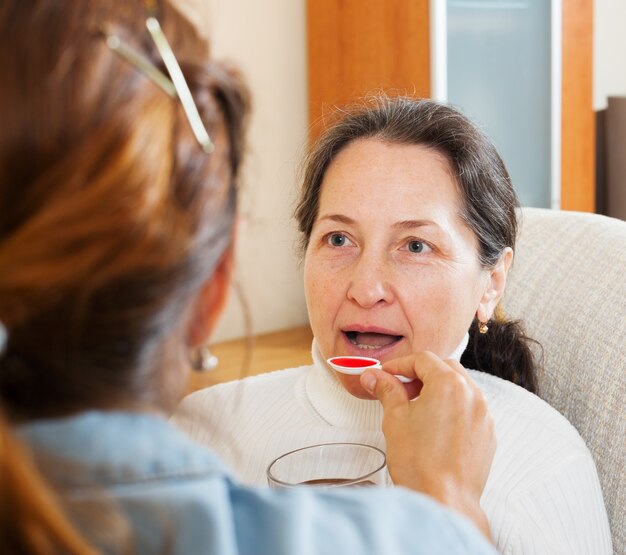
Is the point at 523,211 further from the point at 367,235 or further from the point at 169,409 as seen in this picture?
the point at 169,409

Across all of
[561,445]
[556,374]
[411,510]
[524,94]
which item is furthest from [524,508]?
[524,94]

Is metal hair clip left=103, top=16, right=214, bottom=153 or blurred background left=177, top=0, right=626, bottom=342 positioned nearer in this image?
metal hair clip left=103, top=16, right=214, bottom=153

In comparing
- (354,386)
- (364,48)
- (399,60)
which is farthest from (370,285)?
(364,48)

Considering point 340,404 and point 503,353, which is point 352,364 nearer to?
point 340,404

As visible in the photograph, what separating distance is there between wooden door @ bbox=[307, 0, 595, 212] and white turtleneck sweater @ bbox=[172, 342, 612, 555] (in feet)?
7.34

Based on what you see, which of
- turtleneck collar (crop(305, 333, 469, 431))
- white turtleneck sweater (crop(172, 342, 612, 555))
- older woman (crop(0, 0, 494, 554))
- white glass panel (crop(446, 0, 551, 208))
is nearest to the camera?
older woman (crop(0, 0, 494, 554))

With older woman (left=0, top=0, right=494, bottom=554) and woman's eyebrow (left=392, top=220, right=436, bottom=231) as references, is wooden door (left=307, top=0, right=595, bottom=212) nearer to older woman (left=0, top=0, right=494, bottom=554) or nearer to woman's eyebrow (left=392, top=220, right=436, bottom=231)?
woman's eyebrow (left=392, top=220, right=436, bottom=231)

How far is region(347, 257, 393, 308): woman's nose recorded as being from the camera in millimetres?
1306

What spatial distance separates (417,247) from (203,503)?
34.2 inches

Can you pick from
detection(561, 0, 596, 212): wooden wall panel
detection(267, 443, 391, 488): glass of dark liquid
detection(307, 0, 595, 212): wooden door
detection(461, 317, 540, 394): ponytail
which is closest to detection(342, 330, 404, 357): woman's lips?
detection(461, 317, 540, 394): ponytail

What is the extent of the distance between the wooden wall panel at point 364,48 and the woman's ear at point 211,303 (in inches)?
119

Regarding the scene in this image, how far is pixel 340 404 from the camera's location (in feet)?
4.47

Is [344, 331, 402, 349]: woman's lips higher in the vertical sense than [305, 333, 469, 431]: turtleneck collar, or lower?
higher

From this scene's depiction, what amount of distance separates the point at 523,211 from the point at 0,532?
1505 mm
